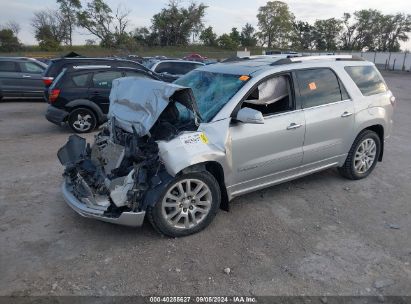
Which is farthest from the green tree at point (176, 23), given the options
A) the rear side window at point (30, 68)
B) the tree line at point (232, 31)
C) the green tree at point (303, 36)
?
the rear side window at point (30, 68)

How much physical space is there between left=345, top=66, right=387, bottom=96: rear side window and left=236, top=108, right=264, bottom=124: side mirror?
210 centimetres

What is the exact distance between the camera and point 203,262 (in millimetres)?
3473

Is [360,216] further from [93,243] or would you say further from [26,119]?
[26,119]

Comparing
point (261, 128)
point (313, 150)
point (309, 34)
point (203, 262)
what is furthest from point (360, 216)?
point (309, 34)

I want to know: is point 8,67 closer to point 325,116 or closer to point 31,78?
point 31,78

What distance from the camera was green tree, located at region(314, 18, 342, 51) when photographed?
9531 centimetres

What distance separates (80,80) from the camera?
881 centimetres

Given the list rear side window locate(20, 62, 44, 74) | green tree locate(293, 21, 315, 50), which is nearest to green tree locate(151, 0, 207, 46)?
green tree locate(293, 21, 315, 50)

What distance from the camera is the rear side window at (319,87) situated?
466 centimetres

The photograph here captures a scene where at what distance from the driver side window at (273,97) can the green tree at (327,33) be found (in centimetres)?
9736

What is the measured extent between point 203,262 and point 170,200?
693mm

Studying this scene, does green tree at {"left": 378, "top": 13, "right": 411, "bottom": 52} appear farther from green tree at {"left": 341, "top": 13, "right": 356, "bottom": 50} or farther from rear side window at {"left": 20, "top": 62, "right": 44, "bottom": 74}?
rear side window at {"left": 20, "top": 62, "right": 44, "bottom": 74}

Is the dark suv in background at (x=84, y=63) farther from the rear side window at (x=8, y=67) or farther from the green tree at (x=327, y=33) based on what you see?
the green tree at (x=327, y=33)

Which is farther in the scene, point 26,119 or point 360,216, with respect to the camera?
point 26,119
